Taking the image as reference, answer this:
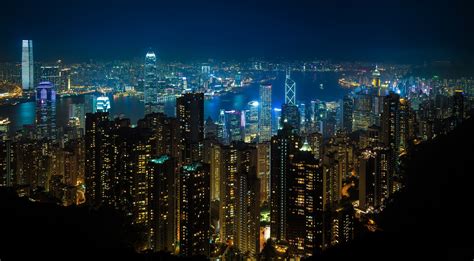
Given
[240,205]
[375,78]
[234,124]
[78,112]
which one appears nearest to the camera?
[240,205]

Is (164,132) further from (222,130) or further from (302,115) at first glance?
(302,115)

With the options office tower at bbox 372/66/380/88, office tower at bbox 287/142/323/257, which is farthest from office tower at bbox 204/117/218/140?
office tower at bbox 372/66/380/88

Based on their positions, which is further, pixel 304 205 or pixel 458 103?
pixel 458 103

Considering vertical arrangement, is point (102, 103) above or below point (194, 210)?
above

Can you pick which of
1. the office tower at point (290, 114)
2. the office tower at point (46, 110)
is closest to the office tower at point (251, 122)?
the office tower at point (290, 114)

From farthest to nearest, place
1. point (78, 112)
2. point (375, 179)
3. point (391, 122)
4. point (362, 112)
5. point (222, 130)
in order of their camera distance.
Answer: point (362, 112) → point (78, 112) → point (222, 130) → point (391, 122) → point (375, 179)

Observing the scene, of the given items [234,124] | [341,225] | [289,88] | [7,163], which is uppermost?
[289,88]

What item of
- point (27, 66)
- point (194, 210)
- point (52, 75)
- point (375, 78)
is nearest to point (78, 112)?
point (52, 75)
